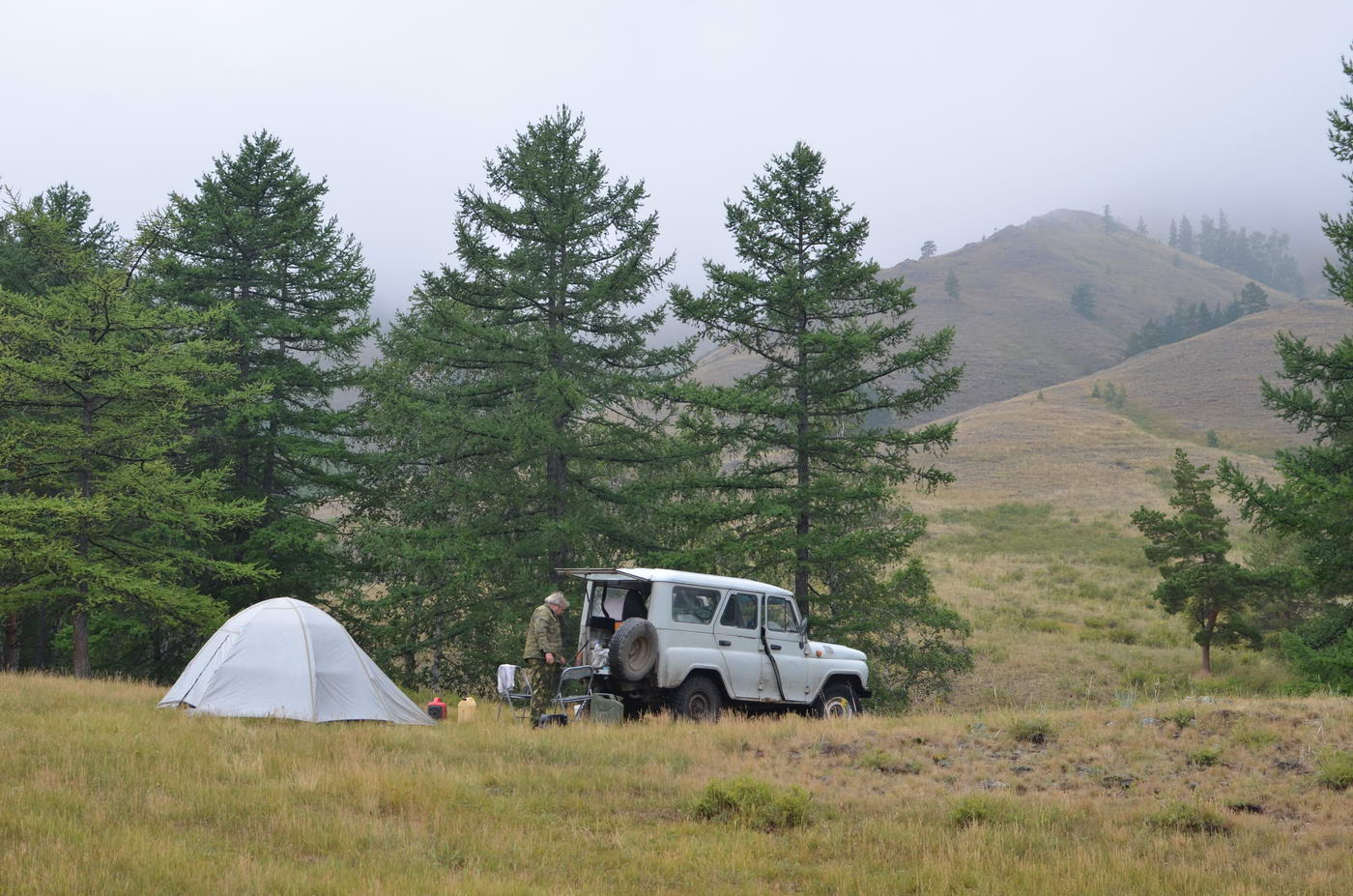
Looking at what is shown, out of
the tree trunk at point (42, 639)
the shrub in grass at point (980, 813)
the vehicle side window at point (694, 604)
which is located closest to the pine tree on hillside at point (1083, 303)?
the tree trunk at point (42, 639)

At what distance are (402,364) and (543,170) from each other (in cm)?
600

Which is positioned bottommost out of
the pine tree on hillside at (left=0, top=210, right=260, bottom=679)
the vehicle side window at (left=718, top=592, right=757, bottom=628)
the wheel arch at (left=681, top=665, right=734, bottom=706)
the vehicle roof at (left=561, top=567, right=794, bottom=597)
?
the wheel arch at (left=681, top=665, right=734, bottom=706)

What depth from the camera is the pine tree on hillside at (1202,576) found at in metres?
28.8

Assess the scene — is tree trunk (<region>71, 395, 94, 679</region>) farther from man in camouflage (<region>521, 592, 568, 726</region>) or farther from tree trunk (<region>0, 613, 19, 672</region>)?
man in camouflage (<region>521, 592, 568, 726</region>)

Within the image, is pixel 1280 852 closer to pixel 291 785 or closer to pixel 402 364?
pixel 291 785

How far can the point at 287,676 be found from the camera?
12.8 metres

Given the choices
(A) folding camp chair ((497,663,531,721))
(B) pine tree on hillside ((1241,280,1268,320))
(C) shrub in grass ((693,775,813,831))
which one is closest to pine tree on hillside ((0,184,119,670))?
(A) folding camp chair ((497,663,531,721))

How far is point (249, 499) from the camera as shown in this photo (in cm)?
2167

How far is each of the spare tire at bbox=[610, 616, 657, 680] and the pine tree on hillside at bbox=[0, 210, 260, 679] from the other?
404 inches

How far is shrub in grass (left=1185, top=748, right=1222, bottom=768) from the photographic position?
9625mm

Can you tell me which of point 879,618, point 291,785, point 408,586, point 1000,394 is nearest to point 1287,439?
point 1000,394

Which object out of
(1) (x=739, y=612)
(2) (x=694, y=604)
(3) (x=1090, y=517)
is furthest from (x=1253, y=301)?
(2) (x=694, y=604)

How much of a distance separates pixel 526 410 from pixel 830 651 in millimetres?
8358

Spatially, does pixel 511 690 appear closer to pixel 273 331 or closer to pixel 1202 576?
pixel 273 331
